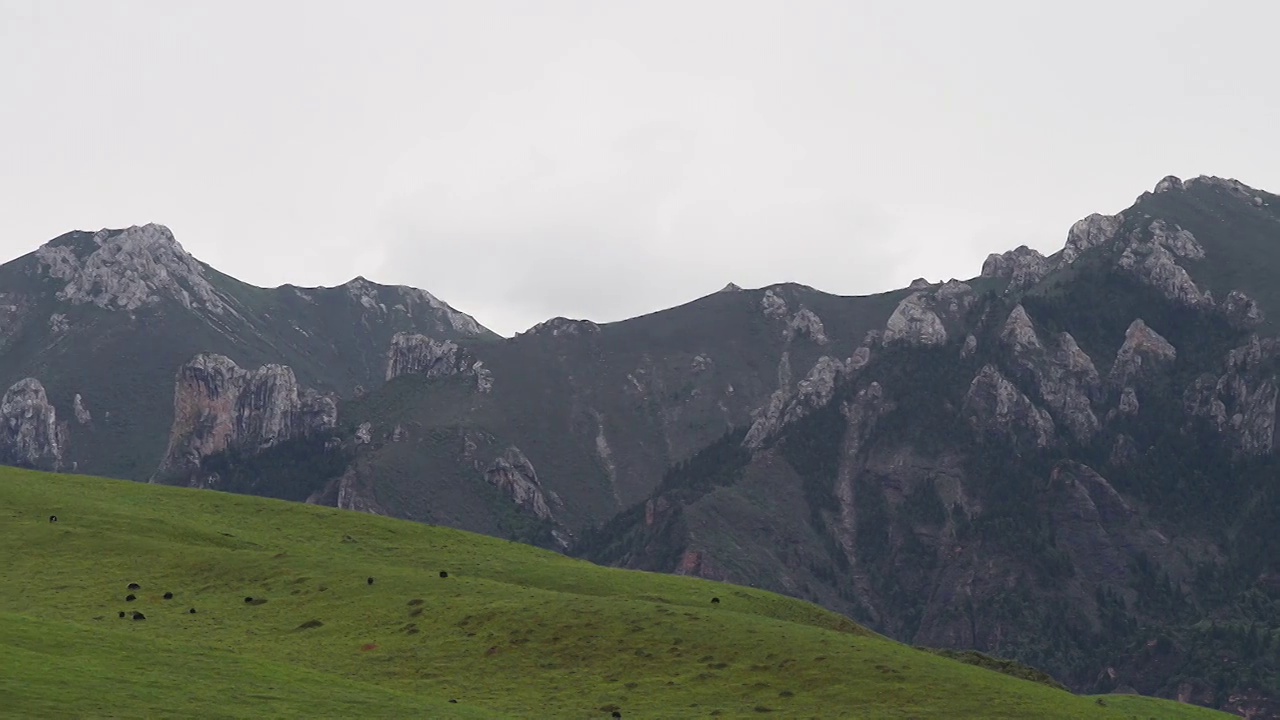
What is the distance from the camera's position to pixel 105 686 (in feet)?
204

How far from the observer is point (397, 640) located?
86.1 m

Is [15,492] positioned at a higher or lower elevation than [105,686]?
higher

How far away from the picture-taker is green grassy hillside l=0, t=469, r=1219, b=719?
67.4m

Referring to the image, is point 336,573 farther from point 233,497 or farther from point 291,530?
point 233,497

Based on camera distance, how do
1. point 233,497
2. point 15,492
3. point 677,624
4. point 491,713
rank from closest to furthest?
point 491,713 → point 677,624 → point 15,492 → point 233,497

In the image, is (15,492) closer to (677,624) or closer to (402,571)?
(402,571)

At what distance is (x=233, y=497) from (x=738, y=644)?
64271 millimetres

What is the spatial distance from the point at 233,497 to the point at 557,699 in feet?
217

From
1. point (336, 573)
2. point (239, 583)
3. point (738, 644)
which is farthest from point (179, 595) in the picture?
point (738, 644)

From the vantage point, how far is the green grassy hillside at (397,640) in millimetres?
67375

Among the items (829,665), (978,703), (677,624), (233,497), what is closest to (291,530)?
(233,497)

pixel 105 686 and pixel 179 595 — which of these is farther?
pixel 179 595

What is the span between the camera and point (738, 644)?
8556 centimetres

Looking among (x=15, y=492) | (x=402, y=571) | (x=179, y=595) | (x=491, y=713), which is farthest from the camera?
(x=15, y=492)
